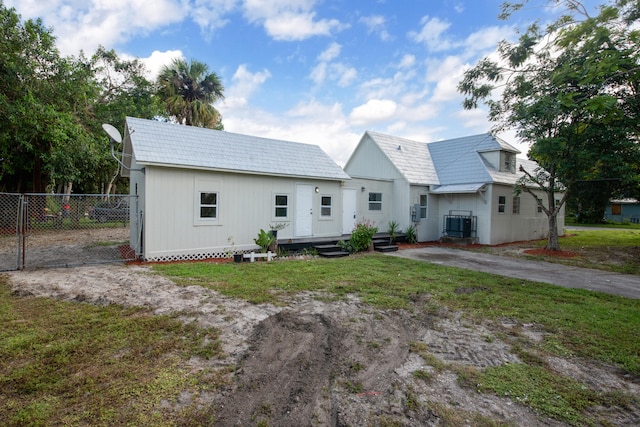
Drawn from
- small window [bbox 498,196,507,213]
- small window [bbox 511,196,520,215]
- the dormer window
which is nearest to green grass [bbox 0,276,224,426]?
small window [bbox 498,196,507,213]

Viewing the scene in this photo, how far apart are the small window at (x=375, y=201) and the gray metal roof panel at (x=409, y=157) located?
1.57 metres

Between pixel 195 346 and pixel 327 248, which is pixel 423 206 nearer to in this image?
pixel 327 248

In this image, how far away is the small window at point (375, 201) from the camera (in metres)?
15.0

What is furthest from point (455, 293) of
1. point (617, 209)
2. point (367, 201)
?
point (617, 209)

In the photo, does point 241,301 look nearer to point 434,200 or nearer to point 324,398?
point 324,398

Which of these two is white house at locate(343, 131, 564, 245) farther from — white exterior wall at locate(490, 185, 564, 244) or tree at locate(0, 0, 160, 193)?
tree at locate(0, 0, 160, 193)

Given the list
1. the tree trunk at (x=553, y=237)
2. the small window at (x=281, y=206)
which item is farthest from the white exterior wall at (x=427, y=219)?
the small window at (x=281, y=206)

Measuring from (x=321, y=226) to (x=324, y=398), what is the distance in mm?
10118

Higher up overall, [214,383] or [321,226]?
[321,226]

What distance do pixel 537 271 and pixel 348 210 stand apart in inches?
280

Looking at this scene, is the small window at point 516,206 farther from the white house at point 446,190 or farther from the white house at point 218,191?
the white house at point 218,191

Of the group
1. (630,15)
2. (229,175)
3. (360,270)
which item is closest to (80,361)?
(360,270)

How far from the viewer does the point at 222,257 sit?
10.7 meters

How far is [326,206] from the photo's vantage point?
1325 cm
